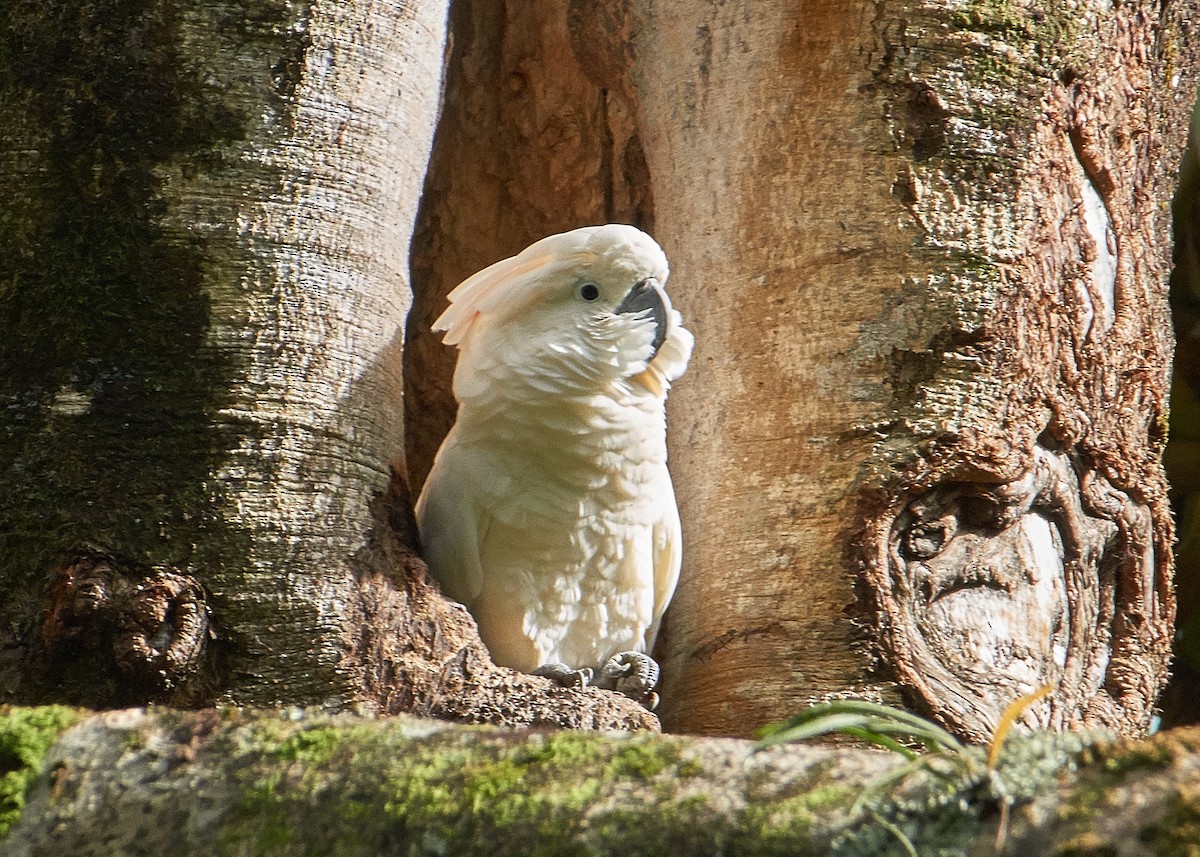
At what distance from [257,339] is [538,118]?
72.2 inches

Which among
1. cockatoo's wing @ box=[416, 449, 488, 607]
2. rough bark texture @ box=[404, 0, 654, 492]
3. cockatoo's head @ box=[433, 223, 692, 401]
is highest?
rough bark texture @ box=[404, 0, 654, 492]

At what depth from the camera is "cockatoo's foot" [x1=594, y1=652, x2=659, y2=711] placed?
3010 mm

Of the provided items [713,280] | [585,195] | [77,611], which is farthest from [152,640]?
[585,195]

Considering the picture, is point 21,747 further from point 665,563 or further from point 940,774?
point 665,563

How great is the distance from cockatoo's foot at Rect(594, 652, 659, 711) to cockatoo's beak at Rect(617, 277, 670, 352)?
70 centimetres

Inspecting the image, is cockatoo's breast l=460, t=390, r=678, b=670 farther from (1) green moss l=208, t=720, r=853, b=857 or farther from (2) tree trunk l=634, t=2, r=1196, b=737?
(1) green moss l=208, t=720, r=853, b=857

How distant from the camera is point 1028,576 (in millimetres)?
2885

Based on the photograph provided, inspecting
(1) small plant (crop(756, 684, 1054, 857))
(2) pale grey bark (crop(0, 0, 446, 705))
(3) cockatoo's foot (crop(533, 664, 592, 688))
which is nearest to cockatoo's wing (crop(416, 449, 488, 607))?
(3) cockatoo's foot (crop(533, 664, 592, 688))

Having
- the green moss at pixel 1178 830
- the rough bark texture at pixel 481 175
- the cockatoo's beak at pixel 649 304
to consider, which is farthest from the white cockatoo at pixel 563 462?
the green moss at pixel 1178 830

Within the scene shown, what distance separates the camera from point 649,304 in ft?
9.80

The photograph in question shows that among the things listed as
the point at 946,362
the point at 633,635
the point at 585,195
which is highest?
the point at 585,195

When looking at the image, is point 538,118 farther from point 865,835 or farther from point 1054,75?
point 865,835

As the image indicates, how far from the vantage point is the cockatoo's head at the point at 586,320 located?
9.66 ft

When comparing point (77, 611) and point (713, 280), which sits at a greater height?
point (713, 280)
